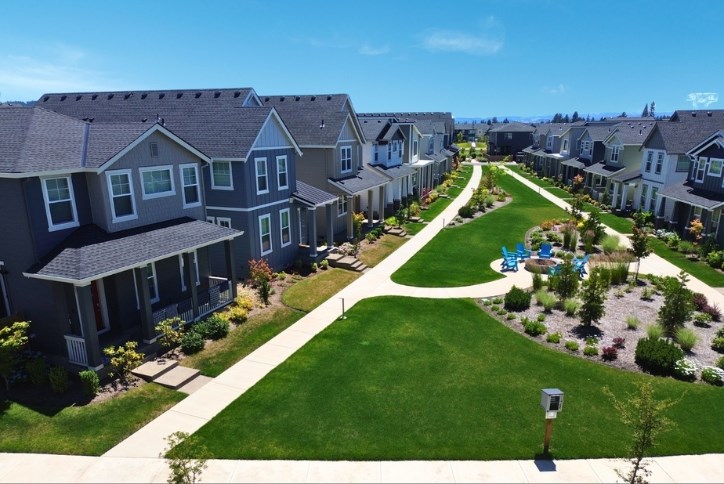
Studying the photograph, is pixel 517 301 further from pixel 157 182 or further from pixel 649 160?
pixel 649 160

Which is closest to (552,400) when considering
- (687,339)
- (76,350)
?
(687,339)

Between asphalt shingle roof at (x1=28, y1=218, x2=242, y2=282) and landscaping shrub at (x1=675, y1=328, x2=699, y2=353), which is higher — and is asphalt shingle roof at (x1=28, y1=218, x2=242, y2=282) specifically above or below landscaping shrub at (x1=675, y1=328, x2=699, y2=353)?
above

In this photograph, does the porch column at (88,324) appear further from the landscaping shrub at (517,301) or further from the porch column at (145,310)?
the landscaping shrub at (517,301)

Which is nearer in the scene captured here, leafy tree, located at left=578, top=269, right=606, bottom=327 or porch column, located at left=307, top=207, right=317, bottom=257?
leafy tree, located at left=578, top=269, right=606, bottom=327

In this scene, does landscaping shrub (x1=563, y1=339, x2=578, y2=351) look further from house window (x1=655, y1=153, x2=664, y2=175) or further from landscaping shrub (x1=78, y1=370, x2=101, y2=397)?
house window (x1=655, y1=153, x2=664, y2=175)

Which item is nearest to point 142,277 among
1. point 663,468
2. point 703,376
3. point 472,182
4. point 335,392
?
point 335,392

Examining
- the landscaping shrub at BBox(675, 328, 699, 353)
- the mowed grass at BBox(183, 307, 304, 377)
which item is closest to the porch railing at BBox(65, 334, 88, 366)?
the mowed grass at BBox(183, 307, 304, 377)
